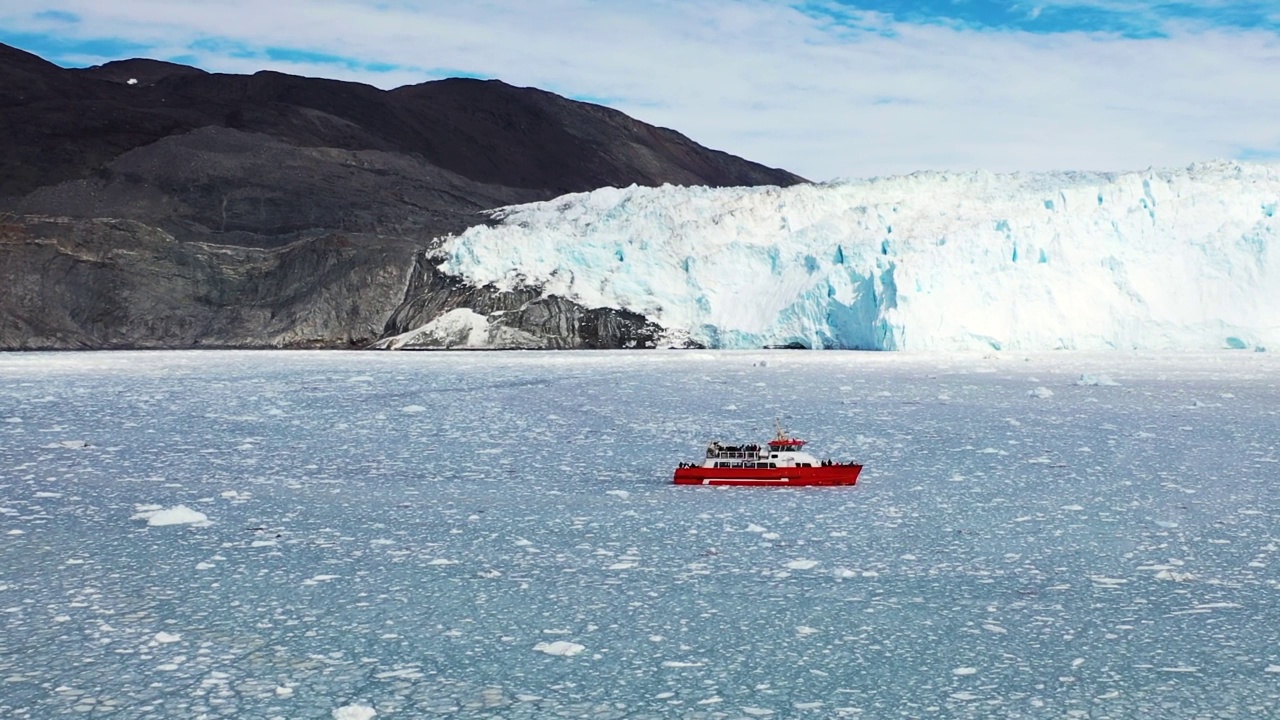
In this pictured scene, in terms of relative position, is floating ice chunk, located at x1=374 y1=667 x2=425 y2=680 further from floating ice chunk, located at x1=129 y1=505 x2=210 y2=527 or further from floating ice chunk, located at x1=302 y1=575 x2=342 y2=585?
floating ice chunk, located at x1=129 y1=505 x2=210 y2=527

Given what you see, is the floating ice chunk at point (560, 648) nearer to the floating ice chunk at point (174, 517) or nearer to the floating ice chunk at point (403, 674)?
the floating ice chunk at point (403, 674)

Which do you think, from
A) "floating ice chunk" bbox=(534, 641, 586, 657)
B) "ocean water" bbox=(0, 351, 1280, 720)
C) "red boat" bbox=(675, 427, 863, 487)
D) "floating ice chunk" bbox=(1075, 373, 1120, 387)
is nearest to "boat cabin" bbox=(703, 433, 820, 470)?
"red boat" bbox=(675, 427, 863, 487)

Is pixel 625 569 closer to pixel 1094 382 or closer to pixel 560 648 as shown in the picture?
pixel 560 648

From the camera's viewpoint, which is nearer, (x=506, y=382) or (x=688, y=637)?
(x=688, y=637)

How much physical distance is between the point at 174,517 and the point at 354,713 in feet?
14.0

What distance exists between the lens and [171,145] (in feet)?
168

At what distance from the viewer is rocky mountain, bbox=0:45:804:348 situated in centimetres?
3691

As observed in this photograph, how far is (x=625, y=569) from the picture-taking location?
6734mm

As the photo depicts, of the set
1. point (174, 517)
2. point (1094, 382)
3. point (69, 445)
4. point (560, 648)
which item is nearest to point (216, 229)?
point (69, 445)

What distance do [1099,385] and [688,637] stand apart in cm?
1576

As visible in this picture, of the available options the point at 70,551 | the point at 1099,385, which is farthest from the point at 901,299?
the point at 70,551

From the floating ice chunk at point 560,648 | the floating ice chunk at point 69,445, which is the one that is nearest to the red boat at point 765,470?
the floating ice chunk at point 560,648

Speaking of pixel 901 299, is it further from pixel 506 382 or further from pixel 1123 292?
pixel 506 382

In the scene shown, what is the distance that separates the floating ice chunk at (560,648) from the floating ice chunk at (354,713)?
38.5 inches
